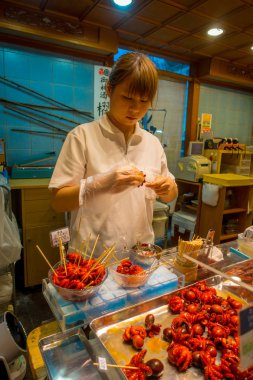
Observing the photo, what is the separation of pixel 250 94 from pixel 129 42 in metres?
2.87

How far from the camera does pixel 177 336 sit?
876mm

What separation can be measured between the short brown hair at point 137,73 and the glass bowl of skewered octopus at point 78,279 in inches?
30.9

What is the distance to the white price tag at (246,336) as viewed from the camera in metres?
0.56

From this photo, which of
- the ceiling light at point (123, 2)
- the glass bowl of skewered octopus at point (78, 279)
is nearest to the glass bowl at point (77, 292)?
the glass bowl of skewered octopus at point (78, 279)

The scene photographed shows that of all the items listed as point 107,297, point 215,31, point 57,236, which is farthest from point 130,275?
point 215,31

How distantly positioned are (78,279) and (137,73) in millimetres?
890

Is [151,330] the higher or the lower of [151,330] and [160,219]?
the higher

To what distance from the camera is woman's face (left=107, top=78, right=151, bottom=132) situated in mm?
1191

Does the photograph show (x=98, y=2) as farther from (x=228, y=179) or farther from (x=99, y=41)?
(x=228, y=179)

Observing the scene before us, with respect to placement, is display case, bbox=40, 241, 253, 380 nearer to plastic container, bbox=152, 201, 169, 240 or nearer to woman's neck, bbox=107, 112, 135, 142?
woman's neck, bbox=107, 112, 135, 142

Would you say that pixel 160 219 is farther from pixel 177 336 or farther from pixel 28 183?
pixel 177 336

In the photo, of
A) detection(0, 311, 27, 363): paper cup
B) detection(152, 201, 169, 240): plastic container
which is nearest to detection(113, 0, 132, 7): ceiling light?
detection(152, 201, 169, 240): plastic container

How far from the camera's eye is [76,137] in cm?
133

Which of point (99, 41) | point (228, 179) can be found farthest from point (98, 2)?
point (228, 179)
